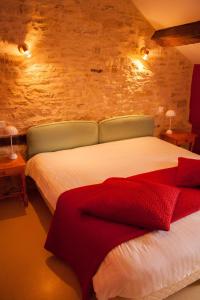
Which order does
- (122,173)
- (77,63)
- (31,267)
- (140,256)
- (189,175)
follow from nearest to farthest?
(140,256) → (31,267) → (189,175) → (122,173) → (77,63)

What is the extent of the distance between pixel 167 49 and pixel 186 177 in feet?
8.53

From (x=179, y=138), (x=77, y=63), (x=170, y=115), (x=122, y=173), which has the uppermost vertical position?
(x=77, y=63)

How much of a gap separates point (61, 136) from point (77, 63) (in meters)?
1.08

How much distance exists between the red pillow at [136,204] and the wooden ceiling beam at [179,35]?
221 centimetres

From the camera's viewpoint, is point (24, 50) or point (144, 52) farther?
point (144, 52)

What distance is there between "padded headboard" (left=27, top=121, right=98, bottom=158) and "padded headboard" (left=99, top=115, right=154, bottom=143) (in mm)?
160

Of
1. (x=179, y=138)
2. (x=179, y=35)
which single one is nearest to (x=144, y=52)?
(x=179, y=35)

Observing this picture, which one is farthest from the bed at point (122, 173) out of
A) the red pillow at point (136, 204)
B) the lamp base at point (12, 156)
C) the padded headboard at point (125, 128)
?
the lamp base at point (12, 156)

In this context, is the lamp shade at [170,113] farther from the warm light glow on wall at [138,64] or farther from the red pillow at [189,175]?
the red pillow at [189,175]

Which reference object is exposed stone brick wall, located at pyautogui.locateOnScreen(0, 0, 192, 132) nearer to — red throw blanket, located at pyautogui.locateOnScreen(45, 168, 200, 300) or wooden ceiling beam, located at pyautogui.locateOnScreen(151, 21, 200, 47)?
wooden ceiling beam, located at pyautogui.locateOnScreen(151, 21, 200, 47)

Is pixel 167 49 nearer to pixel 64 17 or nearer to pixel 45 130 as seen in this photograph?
pixel 64 17

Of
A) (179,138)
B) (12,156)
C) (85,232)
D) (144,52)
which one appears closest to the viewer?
(85,232)

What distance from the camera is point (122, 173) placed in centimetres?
282

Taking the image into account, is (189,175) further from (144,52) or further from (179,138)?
(144,52)
